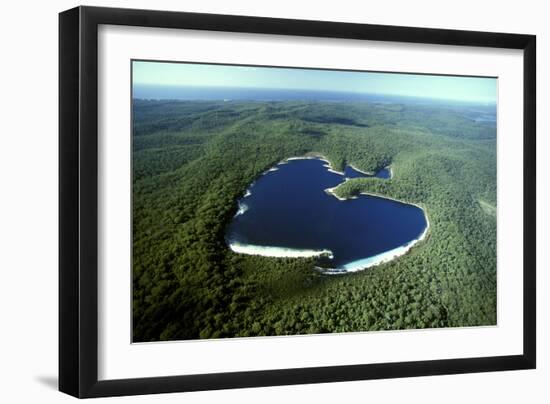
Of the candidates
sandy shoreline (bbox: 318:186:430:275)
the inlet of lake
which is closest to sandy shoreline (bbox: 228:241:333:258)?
the inlet of lake

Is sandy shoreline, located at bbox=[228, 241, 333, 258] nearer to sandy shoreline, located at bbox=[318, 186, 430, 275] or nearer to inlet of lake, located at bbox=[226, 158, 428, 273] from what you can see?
inlet of lake, located at bbox=[226, 158, 428, 273]

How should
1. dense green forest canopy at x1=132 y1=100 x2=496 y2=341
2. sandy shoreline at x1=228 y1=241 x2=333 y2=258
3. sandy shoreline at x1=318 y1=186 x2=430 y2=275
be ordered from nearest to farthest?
dense green forest canopy at x1=132 y1=100 x2=496 y2=341
sandy shoreline at x1=228 y1=241 x2=333 y2=258
sandy shoreline at x1=318 y1=186 x2=430 y2=275

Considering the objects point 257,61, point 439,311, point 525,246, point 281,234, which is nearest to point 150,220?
point 281,234

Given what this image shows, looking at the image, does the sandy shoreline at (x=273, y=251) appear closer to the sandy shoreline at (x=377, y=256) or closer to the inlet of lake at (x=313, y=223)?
the inlet of lake at (x=313, y=223)

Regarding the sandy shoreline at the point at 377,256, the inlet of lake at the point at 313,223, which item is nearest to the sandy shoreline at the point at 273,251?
the inlet of lake at the point at 313,223

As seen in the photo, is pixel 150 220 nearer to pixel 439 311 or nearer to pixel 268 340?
pixel 268 340

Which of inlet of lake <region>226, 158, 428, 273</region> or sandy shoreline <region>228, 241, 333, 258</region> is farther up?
inlet of lake <region>226, 158, 428, 273</region>
